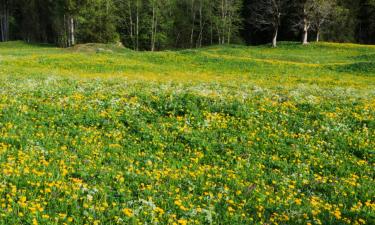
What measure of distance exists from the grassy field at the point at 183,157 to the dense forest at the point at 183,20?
53.0 meters

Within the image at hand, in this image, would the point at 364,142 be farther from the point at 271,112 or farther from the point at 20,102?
the point at 20,102

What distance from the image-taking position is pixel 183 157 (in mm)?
10359

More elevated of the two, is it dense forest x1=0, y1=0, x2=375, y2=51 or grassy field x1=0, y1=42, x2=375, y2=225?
dense forest x1=0, y1=0, x2=375, y2=51

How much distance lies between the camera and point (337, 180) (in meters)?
9.76

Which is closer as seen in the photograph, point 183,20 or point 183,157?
point 183,157

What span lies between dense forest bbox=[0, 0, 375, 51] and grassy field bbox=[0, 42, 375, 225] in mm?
52993

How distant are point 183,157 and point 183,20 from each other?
8475 centimetres

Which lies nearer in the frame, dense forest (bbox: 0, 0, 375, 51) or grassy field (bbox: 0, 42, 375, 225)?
grassy field (bbox: 0, 42, 375, 225)

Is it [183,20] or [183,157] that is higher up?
[183,20]

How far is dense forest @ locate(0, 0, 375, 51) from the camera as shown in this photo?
6831cm

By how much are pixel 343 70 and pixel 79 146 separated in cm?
3203

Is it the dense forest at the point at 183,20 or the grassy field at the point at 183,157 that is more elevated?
the dense forest at the point at 183,20

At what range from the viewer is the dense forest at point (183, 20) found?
68.3 metres

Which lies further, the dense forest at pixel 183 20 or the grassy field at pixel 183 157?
the dense forest at pixel 183 20
